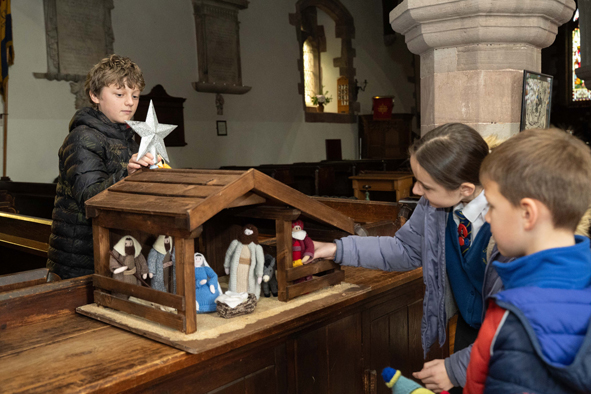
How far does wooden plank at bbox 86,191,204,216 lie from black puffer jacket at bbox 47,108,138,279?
0.56ft

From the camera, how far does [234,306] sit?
1405 mm

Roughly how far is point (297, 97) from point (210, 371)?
416 inches

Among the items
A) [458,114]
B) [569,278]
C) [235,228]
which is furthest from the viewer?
[458,114]

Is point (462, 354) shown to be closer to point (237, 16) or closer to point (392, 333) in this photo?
point (392, 333)

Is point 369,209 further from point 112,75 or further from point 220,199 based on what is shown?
point 220,199

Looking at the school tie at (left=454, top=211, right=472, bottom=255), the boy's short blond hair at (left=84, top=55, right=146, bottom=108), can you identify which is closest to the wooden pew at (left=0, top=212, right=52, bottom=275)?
the boy's short blond hair at (left=84, top=55, right=146, bottom=108)

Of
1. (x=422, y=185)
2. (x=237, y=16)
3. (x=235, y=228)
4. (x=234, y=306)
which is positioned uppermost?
(x=237, y=16)

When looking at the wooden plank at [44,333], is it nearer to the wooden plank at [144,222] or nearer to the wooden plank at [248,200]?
the wooden plank at [144,222]

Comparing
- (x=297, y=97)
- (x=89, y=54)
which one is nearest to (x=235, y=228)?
(x=89, y=54)

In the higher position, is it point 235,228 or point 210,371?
point 235,228

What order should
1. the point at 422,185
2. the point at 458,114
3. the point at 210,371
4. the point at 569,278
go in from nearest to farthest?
the point at 569,278 → the point at 210,371 → the point at 422,185 → the point at 458,114

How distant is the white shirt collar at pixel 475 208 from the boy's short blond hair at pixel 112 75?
1.15 meters

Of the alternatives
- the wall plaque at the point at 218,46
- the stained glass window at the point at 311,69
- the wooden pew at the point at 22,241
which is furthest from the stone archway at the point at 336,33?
the wooden pew at the point at 22,241

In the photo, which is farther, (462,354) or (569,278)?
(462,354)
